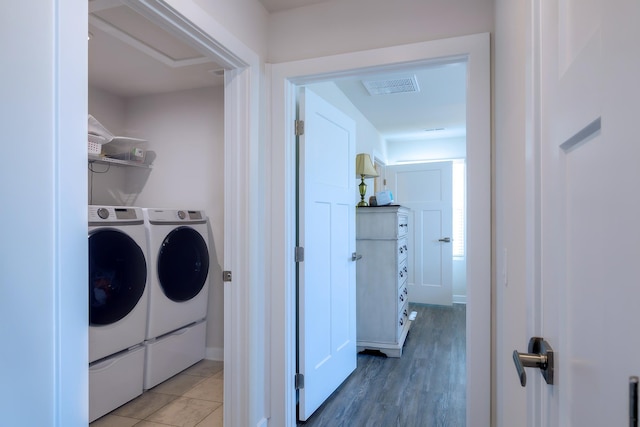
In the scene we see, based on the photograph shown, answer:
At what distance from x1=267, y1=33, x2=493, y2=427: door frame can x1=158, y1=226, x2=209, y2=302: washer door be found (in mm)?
1138

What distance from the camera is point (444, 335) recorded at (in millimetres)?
3852

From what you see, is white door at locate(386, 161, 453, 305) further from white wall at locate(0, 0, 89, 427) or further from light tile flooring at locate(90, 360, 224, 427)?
white wall at locate(0, 0, 89, 427)

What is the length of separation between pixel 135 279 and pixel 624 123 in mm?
2584

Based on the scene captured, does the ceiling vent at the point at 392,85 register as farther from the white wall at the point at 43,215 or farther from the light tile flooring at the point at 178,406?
the light tile flooring at the point at 178,406

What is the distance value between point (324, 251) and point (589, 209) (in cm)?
187

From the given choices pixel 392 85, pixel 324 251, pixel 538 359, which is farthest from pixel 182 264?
pixel 538 359

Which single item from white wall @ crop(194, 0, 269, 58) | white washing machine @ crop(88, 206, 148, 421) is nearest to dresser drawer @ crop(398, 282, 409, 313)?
white washing machine @ crop(88, 206, 148, 421)

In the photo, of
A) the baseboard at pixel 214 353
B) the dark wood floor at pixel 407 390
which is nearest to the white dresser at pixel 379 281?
the dark wood floor at pixel 407 390

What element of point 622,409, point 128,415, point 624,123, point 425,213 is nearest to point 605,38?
point 624,123

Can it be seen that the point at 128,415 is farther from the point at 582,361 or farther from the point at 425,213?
the point at 425,213

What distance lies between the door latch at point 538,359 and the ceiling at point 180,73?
138cm

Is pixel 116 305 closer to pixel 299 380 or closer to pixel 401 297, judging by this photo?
pixel 299 380

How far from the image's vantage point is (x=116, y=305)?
2287mm

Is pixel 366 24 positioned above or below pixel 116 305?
above
